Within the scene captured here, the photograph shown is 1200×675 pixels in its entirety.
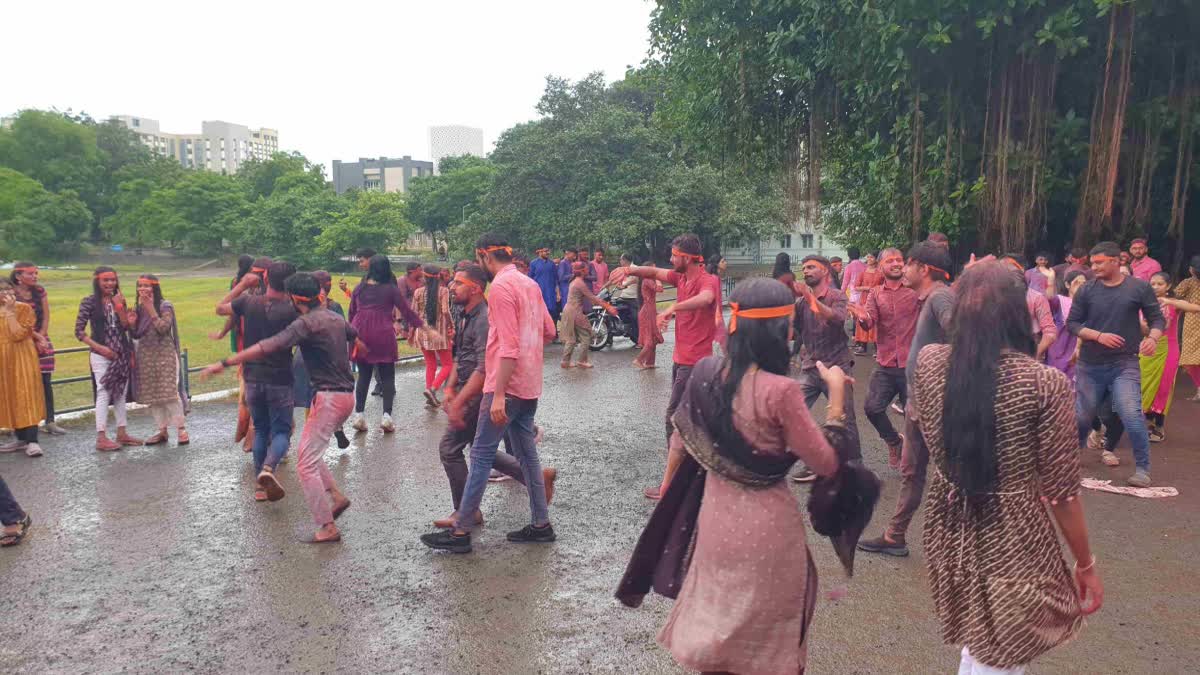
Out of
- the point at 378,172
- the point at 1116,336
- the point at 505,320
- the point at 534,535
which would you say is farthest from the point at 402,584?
the point at 378,172

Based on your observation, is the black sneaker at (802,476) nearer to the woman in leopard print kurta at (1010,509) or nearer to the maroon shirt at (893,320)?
the maroon shirt at (893,320)

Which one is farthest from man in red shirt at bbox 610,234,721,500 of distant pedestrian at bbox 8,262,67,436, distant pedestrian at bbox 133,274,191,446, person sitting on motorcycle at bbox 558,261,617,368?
person sitting on motorcycle at bbox 558,261,617,368

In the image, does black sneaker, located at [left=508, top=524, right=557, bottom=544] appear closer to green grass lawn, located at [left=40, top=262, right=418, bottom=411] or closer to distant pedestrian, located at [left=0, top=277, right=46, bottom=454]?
distant pedestrian, located at [left=0, top=277, right=46, bottom=454]

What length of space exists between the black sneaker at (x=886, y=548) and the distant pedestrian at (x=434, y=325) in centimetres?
567

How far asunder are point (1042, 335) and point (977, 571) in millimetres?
4498

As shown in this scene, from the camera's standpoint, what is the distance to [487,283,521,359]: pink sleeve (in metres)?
5.23

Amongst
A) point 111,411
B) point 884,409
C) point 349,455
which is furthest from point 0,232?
point 884,409

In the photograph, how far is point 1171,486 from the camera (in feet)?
21.7

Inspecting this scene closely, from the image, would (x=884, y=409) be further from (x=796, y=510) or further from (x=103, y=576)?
(x=103, y=576)

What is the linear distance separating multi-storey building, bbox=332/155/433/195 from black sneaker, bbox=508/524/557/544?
132161 mm

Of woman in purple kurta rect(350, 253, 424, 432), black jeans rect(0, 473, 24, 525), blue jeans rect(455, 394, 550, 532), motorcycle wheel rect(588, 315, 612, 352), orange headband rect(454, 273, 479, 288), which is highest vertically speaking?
orange headband rect(454, 273, 479, 288)

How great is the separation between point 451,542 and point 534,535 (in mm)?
525

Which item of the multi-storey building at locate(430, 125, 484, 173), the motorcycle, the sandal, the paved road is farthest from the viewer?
the multi-storey building at locate(430, 125, 484, 173)

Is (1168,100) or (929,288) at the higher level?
(1168,100)
